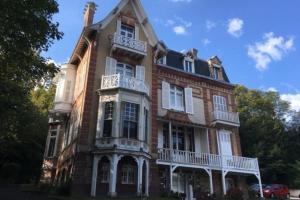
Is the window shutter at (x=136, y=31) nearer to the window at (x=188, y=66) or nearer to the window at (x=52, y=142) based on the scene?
the window at (x=188, y=66)

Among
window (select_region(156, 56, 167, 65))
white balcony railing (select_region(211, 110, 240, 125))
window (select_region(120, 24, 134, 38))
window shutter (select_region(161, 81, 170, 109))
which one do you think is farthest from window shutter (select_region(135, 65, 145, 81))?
white balcony railing (select_region(211, 110, 240, 125))

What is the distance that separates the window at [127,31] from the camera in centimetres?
2203

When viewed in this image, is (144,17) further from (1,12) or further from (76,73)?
(1,12)

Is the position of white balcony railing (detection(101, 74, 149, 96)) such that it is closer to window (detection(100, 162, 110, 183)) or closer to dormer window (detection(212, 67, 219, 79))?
window (detection(100, 162, 110, 183))

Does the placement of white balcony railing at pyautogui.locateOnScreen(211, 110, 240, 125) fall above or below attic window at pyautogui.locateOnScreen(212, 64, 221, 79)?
below

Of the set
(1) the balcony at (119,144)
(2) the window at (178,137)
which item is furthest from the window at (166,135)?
(1) the balcony at (119,144)

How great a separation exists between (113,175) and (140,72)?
7.72m

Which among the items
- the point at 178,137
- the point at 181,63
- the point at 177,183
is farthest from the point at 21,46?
the point at 181,63

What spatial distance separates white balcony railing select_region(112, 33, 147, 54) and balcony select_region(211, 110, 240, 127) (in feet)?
26.4

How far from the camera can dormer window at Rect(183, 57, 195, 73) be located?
87.9 feet

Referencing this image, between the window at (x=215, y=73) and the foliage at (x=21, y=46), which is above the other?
the window at (x=215, y=73)

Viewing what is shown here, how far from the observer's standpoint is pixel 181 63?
27.0 meters

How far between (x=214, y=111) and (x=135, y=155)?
9757 millimetres

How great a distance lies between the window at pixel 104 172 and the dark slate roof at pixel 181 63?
1134cm
